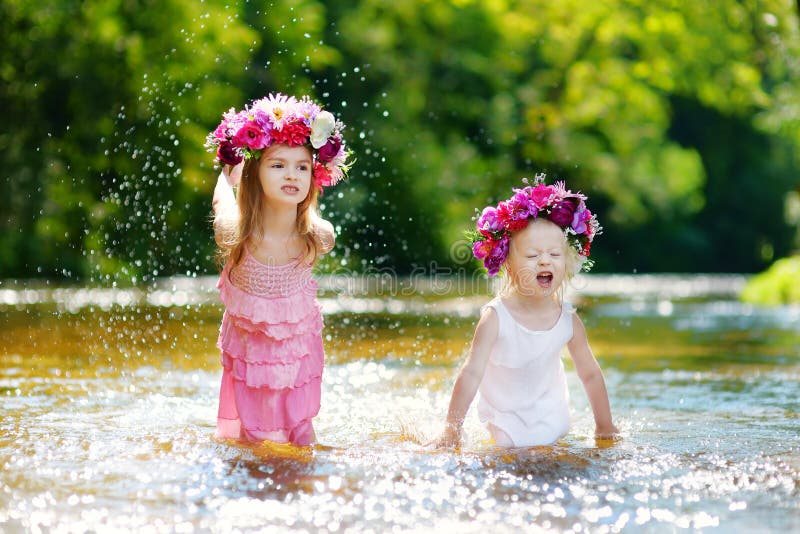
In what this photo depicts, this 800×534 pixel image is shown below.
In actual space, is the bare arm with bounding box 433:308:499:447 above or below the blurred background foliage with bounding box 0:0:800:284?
below

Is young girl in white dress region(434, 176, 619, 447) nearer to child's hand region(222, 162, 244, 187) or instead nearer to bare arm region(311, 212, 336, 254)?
bare arm region(311, 212, 336, 254)

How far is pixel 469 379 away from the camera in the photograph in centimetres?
514

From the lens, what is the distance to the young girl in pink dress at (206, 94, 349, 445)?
5.31 m

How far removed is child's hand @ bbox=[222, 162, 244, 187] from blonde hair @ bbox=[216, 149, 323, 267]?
0.08 metres

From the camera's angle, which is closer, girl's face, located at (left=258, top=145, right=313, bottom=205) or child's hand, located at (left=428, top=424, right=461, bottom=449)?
child's hand, located at (left=428, top=424, right=461, bottom=449)

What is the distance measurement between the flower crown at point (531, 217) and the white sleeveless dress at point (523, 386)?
250 mm

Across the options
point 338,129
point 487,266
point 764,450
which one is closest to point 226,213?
point 338,129

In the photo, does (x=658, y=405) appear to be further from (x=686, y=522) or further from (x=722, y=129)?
(x=722, y=129)

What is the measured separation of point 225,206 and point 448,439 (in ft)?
4.90

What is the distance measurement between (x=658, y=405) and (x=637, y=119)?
944 inches

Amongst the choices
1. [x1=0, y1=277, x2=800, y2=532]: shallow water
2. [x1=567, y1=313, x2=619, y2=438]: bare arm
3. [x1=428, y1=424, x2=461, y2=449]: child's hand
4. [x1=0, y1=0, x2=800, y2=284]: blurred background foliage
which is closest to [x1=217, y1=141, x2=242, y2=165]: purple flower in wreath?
[x1=0, y1=277, x2=800, y2=532]: shallow water

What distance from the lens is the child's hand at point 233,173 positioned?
554cm

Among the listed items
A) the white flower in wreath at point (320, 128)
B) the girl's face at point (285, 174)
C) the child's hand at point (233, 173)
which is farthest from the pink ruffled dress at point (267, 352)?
the white flower in wreath at point (320, 128)

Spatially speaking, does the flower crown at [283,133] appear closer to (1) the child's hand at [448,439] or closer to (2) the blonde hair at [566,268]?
(2) the blonde hair at [566,268]
